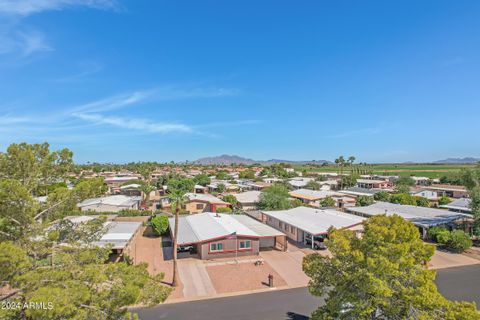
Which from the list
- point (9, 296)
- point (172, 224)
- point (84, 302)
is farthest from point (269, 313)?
point (172, 224)

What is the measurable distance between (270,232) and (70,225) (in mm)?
22145

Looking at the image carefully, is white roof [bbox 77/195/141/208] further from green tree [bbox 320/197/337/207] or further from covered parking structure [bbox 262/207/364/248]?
green tree [bbox 320/197/337/207]

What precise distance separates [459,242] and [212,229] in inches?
1002

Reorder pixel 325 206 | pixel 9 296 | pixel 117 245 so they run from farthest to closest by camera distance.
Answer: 1. pixel 325 206
2. pixel 117 245
3. pixel 9 296

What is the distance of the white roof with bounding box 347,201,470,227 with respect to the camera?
→ 34094 millimetres

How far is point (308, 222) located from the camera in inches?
1335

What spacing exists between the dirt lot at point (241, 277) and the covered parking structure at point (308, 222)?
26.0ft

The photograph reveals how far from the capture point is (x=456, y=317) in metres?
9.02

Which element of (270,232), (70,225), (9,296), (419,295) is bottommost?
(270,232)

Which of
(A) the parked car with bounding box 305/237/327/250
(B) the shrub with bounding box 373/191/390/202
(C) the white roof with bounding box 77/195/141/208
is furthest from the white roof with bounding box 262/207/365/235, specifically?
(C) the white roof with bounding box 77/195/141/208

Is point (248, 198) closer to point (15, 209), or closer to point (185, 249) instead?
point (185, 249)

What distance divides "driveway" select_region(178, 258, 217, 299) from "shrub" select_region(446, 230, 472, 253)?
25525 millimetres

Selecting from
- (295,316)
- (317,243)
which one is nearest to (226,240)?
(317,243)

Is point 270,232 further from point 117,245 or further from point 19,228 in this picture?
point 19,228
